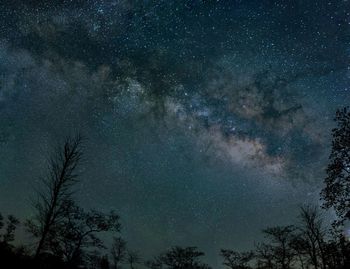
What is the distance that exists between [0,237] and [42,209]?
4070 cm

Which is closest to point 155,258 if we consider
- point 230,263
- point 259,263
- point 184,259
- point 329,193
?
point 184,259

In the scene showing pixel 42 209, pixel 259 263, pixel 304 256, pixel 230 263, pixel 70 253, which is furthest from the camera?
pixel 230 263

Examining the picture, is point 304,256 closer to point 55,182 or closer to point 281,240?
point 281,240

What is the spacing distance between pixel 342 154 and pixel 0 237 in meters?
52.1

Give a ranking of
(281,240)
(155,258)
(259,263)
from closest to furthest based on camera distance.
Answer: (281,240) → (259,263) → (155,258)

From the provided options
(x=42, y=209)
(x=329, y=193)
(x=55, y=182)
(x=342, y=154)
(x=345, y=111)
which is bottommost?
(x=42, y=209)

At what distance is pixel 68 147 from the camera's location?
16625mm

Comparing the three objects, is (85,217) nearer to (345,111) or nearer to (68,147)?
(68,147)

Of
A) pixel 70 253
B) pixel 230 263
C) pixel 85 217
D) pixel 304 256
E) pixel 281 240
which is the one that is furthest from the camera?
pixel 230 263

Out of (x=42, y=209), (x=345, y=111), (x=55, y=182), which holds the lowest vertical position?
(x=42, y=209)

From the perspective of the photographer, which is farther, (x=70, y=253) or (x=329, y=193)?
(x=70, y=253)

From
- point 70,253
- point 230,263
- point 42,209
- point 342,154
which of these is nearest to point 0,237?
point 70,253

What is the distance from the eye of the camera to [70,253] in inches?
1310

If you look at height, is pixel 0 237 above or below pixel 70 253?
above
